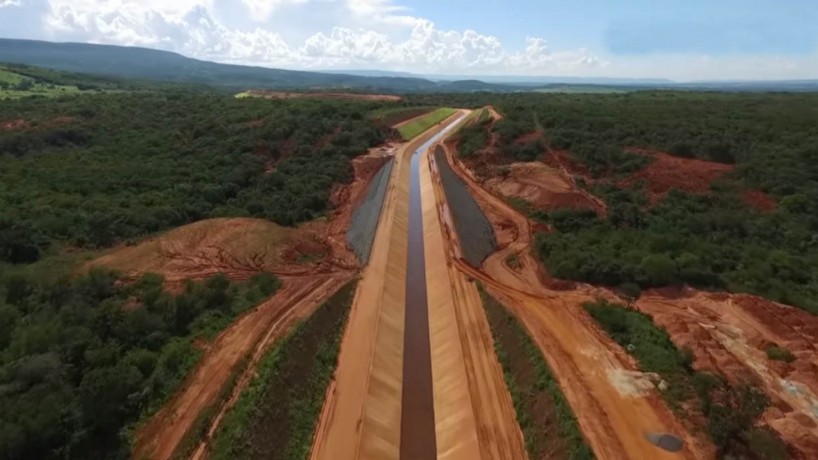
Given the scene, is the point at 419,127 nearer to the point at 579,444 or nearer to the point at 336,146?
the point at 336,146

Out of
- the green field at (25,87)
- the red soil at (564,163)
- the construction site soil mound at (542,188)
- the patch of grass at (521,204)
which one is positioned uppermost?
the green field at (25,87)

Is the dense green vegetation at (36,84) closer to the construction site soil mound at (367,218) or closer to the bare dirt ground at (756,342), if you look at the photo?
the construction site soil mound at (367,218)

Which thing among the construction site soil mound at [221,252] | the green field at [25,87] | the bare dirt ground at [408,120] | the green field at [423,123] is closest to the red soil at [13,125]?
the green field at [25,87]

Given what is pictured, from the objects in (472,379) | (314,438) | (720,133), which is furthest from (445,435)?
(720,133)

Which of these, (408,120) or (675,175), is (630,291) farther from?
(408,120)

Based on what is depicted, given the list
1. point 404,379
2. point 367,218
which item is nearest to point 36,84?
point 367,218

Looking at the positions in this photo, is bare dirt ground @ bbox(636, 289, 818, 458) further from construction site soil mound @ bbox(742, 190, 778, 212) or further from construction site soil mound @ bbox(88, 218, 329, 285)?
construction site soil mound @ bbox(88, 218, 329, 285)
